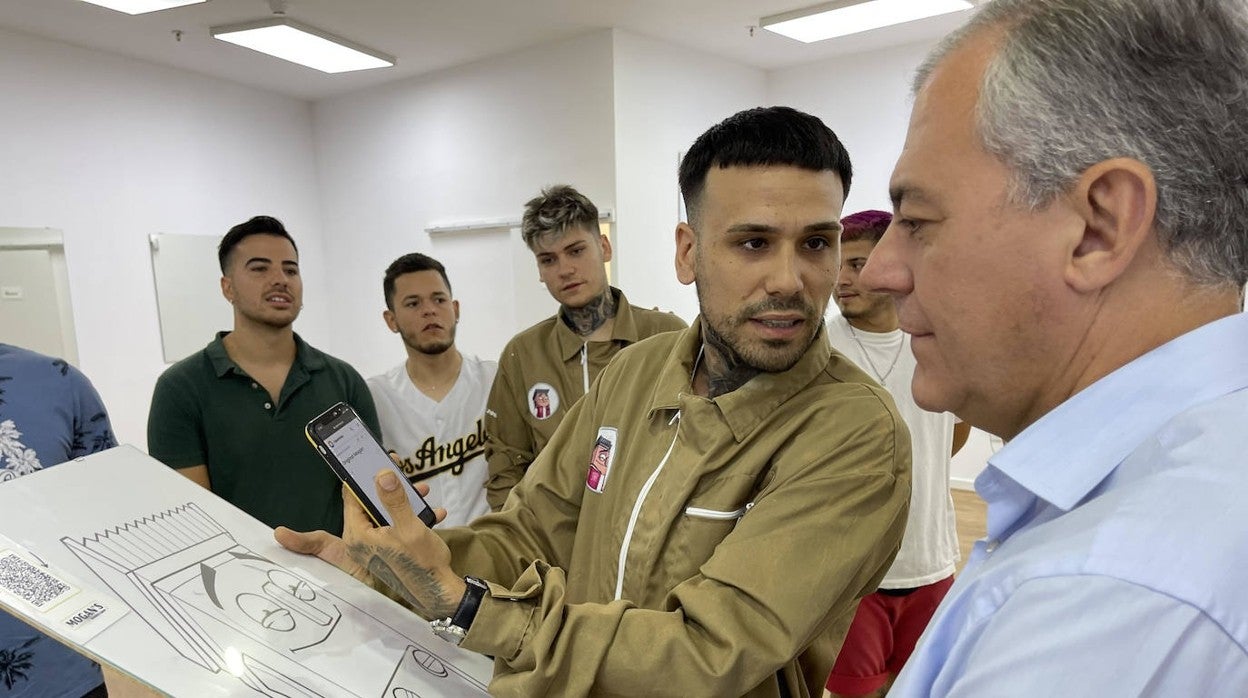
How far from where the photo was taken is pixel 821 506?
35.7 inches

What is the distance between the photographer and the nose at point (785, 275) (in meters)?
1.07

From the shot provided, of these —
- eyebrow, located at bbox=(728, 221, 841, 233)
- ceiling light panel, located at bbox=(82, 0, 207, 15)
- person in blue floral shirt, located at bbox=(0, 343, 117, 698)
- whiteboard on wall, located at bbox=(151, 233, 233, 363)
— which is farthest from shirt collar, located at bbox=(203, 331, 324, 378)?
whiteboard on wall, located at bbox=(151, 233, 233, 363)

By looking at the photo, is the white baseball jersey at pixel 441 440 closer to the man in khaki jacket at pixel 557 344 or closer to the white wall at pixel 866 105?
the man in khaki jacket at pixel 557 344

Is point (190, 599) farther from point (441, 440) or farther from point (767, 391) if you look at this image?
point (441, 440)

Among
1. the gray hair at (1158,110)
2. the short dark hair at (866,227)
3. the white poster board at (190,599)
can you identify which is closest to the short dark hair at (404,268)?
the short dark hair at (866,227)

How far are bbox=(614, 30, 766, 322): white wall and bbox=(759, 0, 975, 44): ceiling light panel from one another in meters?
0.75

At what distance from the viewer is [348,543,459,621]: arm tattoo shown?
884 mm

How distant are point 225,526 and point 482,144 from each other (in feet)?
16.0

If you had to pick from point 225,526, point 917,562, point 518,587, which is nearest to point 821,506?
point 518,587

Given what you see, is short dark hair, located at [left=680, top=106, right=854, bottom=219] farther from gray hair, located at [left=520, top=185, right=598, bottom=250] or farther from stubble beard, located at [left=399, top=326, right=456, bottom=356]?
stubble beard, located at [left=399, top=326, right=456, bottom=356]

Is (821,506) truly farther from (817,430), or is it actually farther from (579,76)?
(579,76)

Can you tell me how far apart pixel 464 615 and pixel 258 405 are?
1.51m

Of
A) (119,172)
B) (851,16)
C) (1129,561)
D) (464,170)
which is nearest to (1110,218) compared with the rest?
(1129,561)

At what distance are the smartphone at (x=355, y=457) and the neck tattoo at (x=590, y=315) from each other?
127 cm
